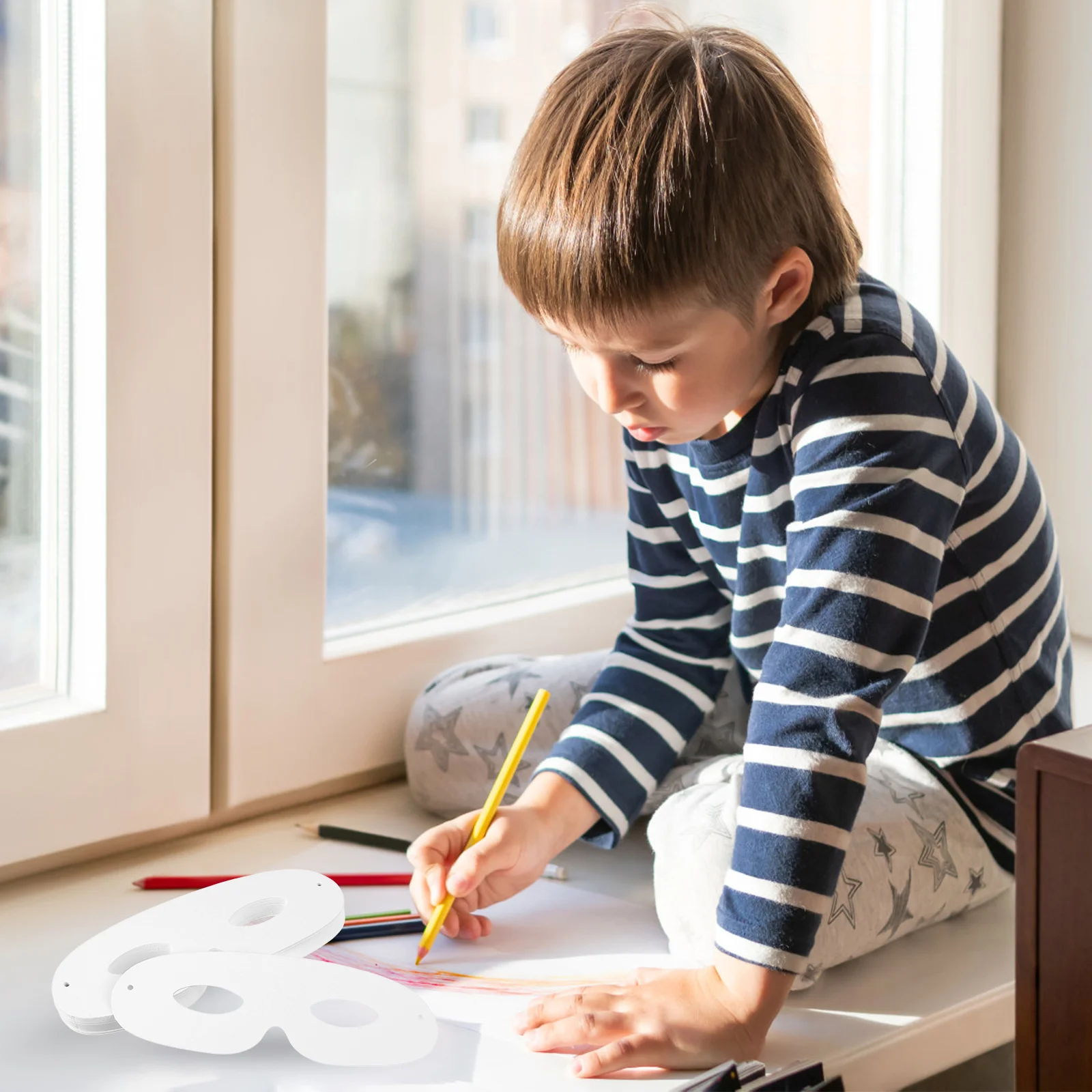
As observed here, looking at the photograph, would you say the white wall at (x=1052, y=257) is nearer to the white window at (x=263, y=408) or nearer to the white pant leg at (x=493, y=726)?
the white window at (x=263, y=408)

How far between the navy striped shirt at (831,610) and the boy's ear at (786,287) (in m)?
0.02

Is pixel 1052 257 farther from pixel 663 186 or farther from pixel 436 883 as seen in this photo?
pixel 436 883

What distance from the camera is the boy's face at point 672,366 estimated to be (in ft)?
2.10

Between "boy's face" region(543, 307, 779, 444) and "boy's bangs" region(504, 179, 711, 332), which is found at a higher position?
"boy's bangs" region(504, 179, 711, 332)

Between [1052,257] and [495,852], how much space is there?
30.8 inches

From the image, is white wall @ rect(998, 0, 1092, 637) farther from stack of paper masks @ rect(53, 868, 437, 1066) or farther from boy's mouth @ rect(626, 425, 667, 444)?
stack of paper masks @ rect(53, 868, 437, 1066)

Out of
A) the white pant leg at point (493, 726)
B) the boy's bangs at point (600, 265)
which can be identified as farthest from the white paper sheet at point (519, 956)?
the boy's bangs at point (600, 265)

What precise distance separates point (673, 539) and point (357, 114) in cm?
34

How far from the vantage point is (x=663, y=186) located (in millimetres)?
613

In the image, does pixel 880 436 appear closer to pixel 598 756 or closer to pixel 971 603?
pixel 971 603

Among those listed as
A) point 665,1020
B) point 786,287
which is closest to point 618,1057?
point 665,1020

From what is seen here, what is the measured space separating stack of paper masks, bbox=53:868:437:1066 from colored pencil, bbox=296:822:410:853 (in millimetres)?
160

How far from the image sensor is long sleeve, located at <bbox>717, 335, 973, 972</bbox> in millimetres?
617

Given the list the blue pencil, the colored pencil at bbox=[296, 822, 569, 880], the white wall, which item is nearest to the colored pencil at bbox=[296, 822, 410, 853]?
the colored pencil at bbox=[296, 822, 569, 880]
